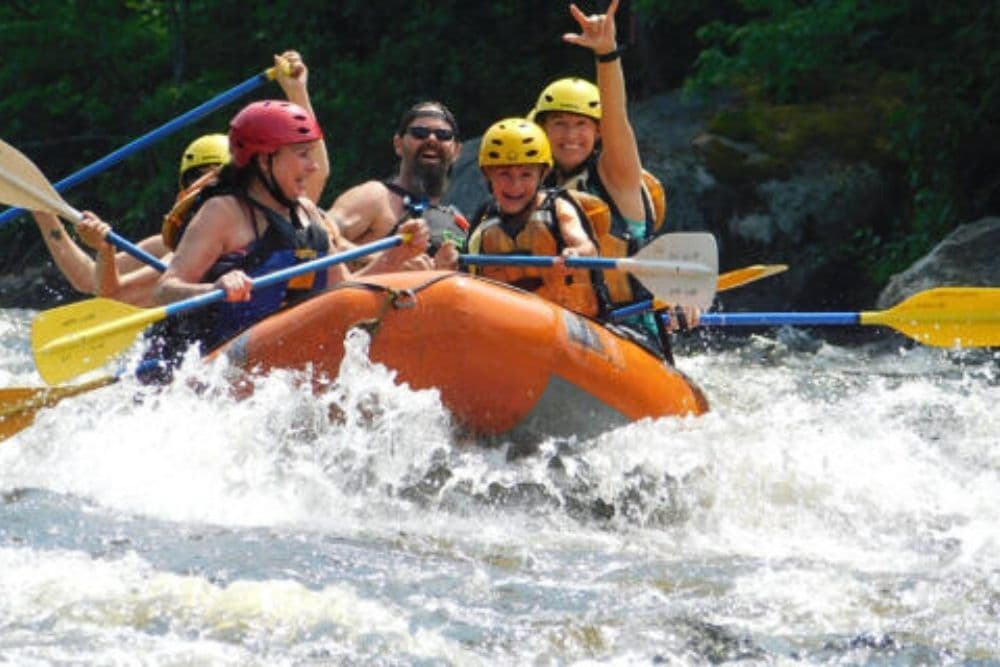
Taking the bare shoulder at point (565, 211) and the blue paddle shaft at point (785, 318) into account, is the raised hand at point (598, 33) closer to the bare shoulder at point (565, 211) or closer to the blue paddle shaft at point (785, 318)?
the bare shoulder at point (565, 211)

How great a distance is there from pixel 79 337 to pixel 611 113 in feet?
Result: 7.61

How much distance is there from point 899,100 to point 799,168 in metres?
1.12

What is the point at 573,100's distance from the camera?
7.96 m

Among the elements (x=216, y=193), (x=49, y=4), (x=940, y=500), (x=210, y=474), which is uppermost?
(x=49, y=4)

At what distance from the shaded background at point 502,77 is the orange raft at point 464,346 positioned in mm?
6143

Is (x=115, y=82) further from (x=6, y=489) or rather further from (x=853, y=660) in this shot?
(x=853, y=660)


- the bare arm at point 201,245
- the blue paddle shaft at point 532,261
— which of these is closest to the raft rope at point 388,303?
the bare arm at point 201,245

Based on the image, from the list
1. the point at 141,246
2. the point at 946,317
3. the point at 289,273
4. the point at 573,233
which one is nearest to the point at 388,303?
the point at 289,273

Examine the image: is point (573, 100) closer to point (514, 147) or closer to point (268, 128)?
point (514, 147)

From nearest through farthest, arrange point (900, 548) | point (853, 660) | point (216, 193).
Answer: 1. point (853, 660)
2. point (900, 548)
3. point (216, 193)

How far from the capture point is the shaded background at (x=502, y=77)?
12688mm

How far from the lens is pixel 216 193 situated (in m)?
7.22

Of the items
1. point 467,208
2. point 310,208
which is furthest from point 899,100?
point 310,208

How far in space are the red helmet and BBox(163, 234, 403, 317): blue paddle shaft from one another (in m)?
0.45
